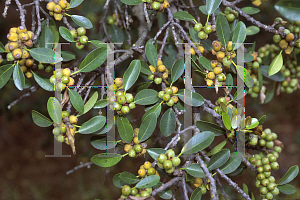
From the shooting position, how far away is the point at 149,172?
68 centimetres

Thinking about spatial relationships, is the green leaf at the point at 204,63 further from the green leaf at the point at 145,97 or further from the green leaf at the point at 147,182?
the green leaf at the point at 147,182

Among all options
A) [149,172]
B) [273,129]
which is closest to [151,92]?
[149,172]

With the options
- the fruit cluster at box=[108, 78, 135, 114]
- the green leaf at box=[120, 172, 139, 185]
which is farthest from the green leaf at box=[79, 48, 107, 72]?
the green leaf at box=[120, 172, 139, 185]

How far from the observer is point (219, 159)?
71 cm

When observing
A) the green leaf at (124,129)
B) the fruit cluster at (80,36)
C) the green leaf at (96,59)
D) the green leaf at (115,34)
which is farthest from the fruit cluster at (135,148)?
the green leaf at (115,34)

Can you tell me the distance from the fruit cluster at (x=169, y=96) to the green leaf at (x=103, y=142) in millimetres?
201

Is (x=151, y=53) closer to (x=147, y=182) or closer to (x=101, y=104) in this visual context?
(x=101, y=104)

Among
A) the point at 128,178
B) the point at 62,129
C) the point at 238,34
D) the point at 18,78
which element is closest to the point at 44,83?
the point at 18,78

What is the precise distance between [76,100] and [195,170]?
393 millimetres

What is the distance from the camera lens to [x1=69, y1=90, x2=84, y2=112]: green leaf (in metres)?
0.71

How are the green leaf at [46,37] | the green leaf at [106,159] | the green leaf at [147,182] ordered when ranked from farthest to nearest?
the green leaf at [46,37]
the green leaf at [106,159]
the green leaf at [147,182]

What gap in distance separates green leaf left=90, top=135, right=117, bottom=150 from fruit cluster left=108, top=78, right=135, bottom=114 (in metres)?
0.10

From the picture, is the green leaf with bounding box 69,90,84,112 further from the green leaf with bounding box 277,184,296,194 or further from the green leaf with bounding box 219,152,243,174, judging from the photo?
the green leaf with bounding box 277,184,296,194

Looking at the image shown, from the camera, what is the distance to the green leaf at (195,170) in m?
0.70
